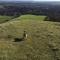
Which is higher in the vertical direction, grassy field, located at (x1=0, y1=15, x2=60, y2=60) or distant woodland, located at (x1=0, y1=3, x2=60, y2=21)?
grassy field, located at (x1=0, y1=15, x2=60, y2=60)

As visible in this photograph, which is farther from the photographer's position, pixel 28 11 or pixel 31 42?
pixel 28 11

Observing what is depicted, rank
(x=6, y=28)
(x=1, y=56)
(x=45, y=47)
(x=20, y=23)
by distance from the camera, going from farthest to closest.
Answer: (x=20, y=23) < (x=6, y=28) < (x=45, y=47) < (x=1, y=56)

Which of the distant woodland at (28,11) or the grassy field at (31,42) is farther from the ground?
the grassy field at (31,42)

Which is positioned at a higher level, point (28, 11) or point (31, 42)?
point (31, 42)

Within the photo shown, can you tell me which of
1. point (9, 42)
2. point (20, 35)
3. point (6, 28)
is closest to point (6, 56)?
point (9, 42)

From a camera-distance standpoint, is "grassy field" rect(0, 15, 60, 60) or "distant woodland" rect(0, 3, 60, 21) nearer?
"grassy field" rect(0, 15, 60, 60)

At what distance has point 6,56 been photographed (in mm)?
9023

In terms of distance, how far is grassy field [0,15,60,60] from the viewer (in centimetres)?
923

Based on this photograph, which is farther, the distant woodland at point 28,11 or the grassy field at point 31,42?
the distant woodland at point 28,11

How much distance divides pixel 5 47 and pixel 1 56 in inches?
22.4

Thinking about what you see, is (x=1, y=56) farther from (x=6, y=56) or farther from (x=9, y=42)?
(x=9, y=42)

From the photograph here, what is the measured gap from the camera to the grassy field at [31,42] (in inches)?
364

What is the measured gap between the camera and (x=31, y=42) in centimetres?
995

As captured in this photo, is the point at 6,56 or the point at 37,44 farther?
A: the point at 37,44
